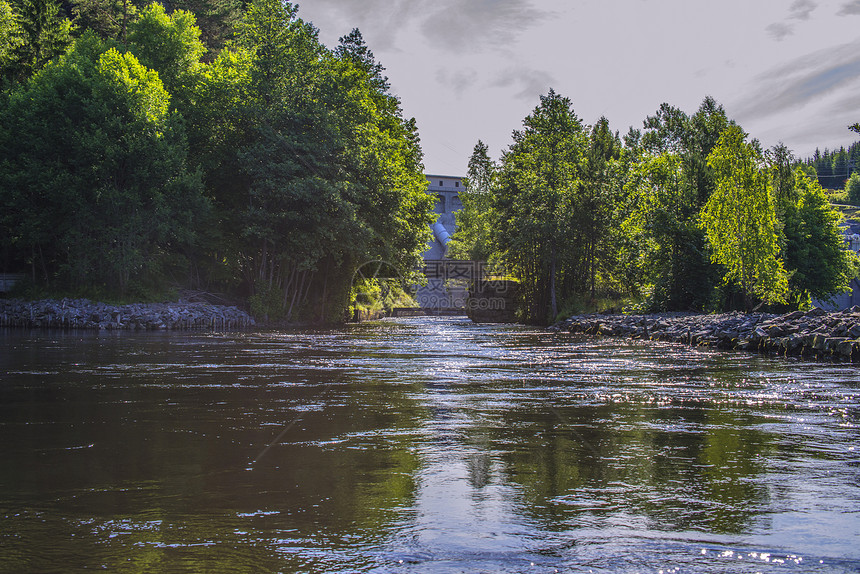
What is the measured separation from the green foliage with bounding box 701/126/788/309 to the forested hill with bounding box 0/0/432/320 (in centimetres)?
1606

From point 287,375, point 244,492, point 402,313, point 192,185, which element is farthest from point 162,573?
point 402,313

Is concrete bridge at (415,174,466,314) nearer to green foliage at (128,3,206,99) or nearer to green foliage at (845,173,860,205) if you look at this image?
green foliage at (128,3,206,99)

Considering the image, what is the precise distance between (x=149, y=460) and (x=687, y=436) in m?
4.65

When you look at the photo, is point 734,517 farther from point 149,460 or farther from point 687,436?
point 149,460

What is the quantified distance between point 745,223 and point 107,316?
25.8 metres

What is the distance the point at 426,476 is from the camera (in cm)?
523

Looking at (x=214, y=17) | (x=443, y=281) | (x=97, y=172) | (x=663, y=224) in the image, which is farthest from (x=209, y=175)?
(x=443, y=281)

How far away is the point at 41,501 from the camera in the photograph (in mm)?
4500

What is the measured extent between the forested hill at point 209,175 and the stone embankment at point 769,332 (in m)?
15.8

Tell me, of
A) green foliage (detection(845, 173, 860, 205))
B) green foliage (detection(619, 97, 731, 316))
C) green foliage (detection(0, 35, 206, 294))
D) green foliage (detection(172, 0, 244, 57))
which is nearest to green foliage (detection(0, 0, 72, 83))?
green foliage (detection(0, 35, 206, 294))

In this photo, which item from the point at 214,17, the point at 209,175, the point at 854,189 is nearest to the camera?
the point at 209,175

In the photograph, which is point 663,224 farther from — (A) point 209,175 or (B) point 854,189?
(B) point 854,189

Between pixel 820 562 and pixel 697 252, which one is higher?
pixel 697 252

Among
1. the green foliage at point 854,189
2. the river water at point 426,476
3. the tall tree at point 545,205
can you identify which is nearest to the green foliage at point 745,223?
the tall tree at point 545,205
